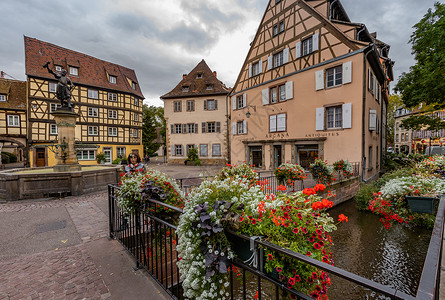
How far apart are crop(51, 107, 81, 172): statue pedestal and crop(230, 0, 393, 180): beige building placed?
1299 centimetres

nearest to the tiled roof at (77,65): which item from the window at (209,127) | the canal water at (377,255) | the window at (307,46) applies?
the window at (209,127)

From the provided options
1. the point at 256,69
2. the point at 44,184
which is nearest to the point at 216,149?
the point at 256,69

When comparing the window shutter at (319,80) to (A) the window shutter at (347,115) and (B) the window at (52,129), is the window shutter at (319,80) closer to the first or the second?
(A) the window shutter at (347,115)

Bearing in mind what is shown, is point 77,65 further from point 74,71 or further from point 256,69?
point 256,69

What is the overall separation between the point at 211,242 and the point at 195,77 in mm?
28040

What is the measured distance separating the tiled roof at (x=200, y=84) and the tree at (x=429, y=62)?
56.1ft

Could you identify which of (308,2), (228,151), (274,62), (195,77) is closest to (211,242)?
(274,62)

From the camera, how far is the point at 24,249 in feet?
12.8

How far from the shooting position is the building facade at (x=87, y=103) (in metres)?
20.5

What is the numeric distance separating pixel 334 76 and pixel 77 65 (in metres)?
26.8

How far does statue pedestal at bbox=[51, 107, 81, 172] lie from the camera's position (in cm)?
949

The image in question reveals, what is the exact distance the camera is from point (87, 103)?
2353 centimetres

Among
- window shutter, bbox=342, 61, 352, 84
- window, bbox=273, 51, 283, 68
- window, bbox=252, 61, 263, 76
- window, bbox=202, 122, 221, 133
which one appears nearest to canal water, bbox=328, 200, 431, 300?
window shutter, bbox=342, 61, 352, 84

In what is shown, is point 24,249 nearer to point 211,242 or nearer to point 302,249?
point 211,242
